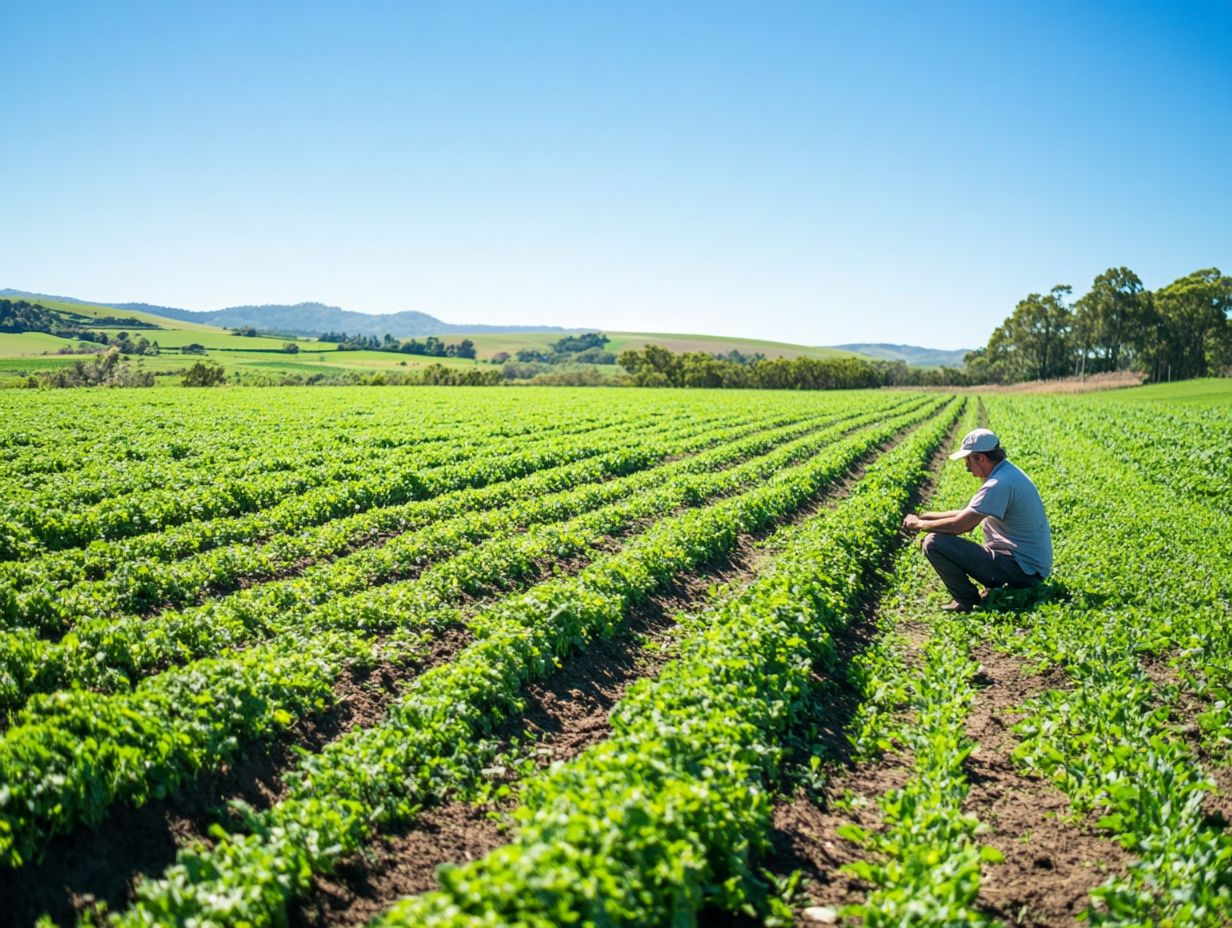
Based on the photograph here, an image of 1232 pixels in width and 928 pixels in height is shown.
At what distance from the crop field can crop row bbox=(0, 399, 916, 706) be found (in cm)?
5

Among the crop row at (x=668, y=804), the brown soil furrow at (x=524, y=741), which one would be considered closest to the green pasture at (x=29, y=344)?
the brown soil furrow at (x=524, y=741)

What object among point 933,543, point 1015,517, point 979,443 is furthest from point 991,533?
point 979,443

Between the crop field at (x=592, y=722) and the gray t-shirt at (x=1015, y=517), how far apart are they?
0.42m

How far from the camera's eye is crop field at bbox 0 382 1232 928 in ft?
13.3

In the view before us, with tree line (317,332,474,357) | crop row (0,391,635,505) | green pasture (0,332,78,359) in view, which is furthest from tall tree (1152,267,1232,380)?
green pasture (0,332,78,359)

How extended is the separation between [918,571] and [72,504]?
1437 cm

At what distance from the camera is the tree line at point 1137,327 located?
90.9m

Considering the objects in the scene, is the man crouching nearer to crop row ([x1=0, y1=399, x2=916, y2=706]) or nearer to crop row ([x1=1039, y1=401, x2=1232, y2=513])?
crop row ([x1=0, y1=399, x2=916, y2=706])

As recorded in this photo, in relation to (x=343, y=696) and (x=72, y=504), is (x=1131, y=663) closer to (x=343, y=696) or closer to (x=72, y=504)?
(x=343, y=696)

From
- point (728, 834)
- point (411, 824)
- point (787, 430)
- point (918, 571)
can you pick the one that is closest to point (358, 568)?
point (411, 824)

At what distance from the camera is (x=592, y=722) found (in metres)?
6.63

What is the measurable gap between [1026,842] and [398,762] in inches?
175

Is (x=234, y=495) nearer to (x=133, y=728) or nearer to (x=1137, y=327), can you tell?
(x=133, y=728)

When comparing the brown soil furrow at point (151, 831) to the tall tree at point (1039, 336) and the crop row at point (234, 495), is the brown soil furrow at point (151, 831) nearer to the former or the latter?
the crop row at point (234, 495)
